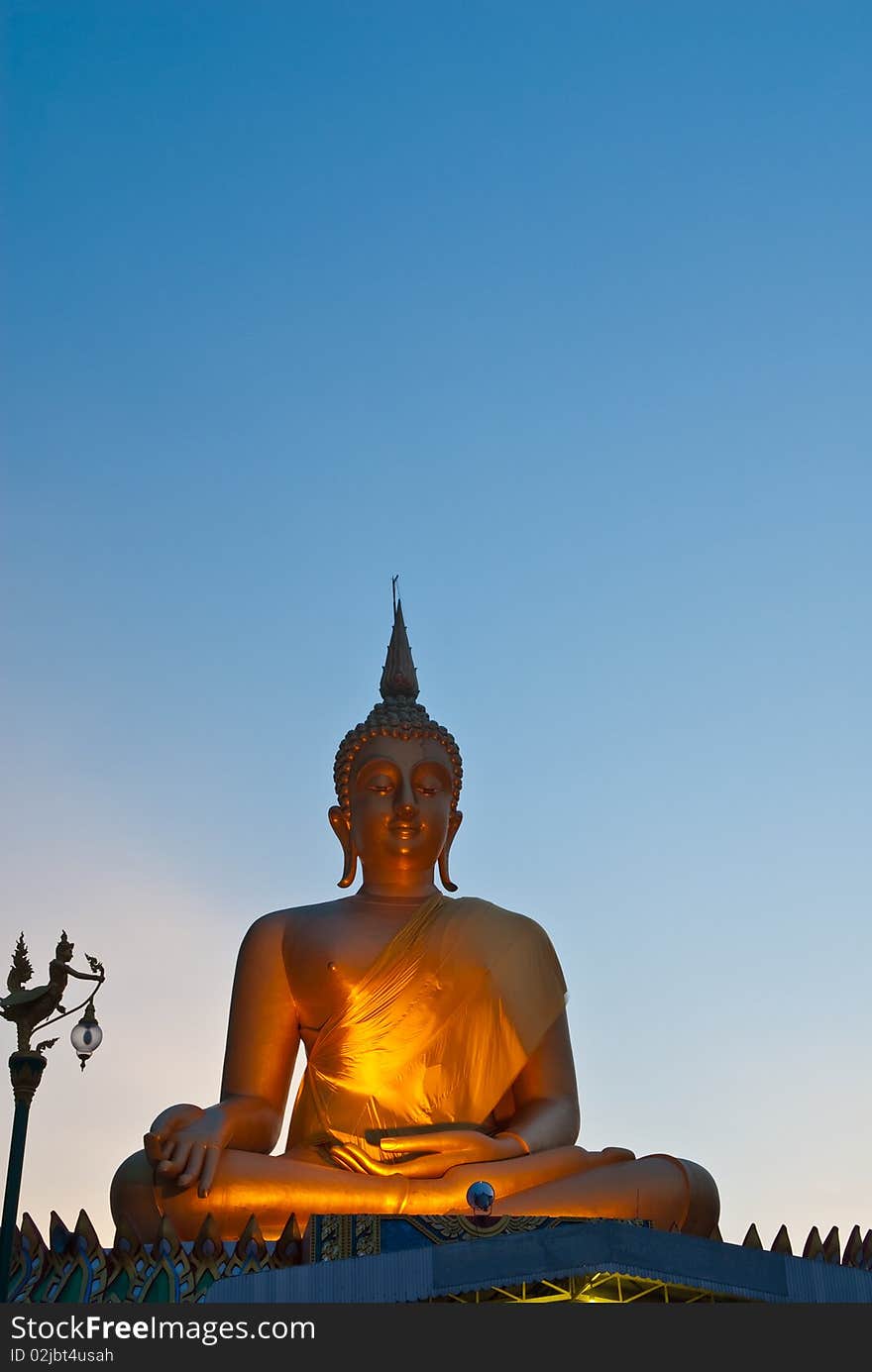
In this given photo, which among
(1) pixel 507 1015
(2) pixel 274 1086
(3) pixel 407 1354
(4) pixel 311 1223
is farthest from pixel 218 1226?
(3) pixel 407 1354

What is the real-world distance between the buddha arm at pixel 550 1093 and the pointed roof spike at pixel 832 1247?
6.20 feet

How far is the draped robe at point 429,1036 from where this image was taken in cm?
1269

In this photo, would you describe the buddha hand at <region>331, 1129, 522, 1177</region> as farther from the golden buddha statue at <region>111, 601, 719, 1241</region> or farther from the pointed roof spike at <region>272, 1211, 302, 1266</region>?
the pointed roof spike at <region>272, 1211, 302, 1266</region>

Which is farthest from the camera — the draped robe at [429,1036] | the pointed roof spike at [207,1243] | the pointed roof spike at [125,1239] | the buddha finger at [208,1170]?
the draped robe at [429,1036]

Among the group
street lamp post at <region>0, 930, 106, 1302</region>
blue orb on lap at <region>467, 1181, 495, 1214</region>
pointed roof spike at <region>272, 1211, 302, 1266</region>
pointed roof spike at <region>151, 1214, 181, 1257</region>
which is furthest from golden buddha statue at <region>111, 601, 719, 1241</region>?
street lamp post at <region>0, 930, 106, 1302</region>

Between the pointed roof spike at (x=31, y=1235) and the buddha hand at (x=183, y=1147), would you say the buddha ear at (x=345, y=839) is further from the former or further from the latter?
the pointed roof spike at (x=31, y=1235)

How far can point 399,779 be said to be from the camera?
14039 millimetres

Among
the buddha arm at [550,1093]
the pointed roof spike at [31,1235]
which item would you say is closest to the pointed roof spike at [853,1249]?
the buddha arm at [550,1093]

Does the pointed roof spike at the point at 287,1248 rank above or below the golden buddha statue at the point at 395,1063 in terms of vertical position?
below

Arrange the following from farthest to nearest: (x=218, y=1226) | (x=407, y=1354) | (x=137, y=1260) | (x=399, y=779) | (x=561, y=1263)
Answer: (x=399, y=779) → (x=218, y=1226) → (x=137, y=1260) → (x=561, y=1263) → (x=407, y=1354)

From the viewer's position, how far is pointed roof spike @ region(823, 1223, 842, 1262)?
37.6ft

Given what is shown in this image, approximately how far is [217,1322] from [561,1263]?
1651 mm

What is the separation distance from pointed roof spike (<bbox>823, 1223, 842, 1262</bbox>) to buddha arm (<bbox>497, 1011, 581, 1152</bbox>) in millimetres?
1889

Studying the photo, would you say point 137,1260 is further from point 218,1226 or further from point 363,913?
point 363,913
